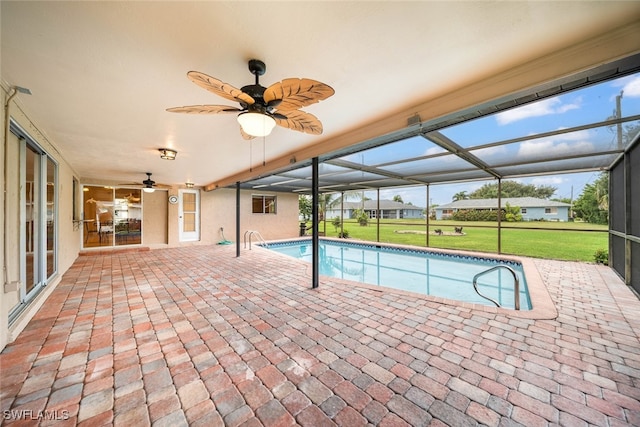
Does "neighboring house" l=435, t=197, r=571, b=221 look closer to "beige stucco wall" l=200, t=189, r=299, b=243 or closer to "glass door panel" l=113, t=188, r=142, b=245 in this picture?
"beige stucco wall" l=200, t=189, r=299, b=243

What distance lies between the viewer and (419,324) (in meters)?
2.67

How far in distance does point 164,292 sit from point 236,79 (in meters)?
3.49

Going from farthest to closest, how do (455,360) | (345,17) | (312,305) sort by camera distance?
(312,305), (455,360), (345,17)

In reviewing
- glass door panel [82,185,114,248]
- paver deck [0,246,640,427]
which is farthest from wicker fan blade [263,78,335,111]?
glass door panel [82,185,114,248]

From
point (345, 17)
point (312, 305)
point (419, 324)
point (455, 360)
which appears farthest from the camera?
point (312, 305)

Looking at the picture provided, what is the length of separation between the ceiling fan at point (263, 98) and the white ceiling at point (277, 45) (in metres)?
0.27

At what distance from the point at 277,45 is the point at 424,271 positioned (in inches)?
267

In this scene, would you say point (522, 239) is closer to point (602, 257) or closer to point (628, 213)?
point (602, 257)

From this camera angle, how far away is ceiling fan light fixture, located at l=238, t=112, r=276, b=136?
1.76 m

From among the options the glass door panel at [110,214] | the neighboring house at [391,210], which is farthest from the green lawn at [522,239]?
the glass door panel at [110,214]

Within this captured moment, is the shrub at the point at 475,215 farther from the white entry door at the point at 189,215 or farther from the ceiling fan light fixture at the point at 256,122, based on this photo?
the ceiling fan light fixture at the point at 256,122

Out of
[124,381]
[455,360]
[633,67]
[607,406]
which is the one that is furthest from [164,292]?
[633,67]

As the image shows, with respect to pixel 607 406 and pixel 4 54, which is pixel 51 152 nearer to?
pixel 4 54

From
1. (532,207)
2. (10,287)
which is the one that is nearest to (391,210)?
(532,207)
